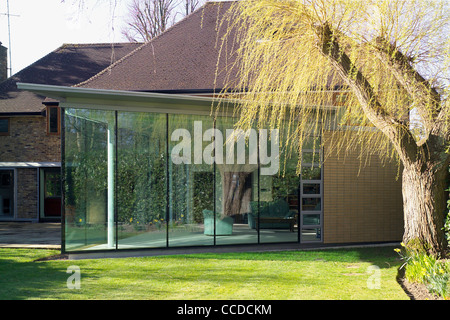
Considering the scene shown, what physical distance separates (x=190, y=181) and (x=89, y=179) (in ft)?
7.23

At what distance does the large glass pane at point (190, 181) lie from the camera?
11.2 metres

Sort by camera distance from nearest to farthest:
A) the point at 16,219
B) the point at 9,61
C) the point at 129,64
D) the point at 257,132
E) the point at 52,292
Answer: the point at 52,292
the point at 257,132
the point at 129,64
the point at 16,219
the point at 9,61

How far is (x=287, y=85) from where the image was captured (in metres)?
7.86

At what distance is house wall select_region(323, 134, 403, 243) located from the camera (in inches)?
481

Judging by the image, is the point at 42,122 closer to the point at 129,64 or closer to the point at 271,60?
the point at 129,64

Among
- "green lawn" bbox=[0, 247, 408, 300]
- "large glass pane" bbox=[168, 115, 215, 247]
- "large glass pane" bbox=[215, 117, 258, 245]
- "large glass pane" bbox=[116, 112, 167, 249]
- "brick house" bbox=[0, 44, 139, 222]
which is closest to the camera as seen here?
"green lawn" bbox=[0, 247, 408, 300]

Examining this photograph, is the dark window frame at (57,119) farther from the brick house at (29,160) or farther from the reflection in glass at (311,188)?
the reflection in glass at (311,188)

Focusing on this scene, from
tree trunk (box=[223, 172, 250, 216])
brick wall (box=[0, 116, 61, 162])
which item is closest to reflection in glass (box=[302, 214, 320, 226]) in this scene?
tree trunk (box=[223, 172, 250, 216])

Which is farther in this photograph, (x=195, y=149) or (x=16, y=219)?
(x=16, y=219)

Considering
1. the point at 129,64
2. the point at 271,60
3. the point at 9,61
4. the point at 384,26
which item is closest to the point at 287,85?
the point at 271,60

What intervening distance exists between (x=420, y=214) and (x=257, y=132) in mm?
4698

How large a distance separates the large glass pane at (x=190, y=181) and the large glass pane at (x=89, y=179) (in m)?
1.33

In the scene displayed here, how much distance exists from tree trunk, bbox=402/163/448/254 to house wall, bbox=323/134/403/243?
12.9 feet

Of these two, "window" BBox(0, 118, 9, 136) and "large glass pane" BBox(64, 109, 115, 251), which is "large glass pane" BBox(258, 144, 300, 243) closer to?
"large glass pane" BBox(64, 109, 115, 251)
